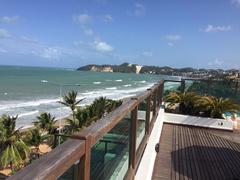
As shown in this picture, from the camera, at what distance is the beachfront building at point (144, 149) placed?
1.04 metres

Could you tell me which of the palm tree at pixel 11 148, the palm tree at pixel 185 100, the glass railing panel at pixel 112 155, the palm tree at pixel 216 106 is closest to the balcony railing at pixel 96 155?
the glass railing panel at pixel 112 155

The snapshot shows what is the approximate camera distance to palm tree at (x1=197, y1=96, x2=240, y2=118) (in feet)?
25.2

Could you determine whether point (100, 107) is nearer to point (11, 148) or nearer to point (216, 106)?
point (11, 148)

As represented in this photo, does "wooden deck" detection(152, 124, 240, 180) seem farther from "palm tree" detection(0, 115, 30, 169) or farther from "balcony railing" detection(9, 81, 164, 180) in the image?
"palm tree" detection(0, 115, 30, 169)

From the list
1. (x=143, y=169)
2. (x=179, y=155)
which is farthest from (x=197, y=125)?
(x=143, y=169)

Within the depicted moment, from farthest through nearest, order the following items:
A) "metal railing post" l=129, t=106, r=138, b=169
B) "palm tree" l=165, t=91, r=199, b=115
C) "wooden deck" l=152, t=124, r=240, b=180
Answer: "palm tree" l=165, t=91, r=199, b=115 < "wooden deck" l=152, t=124, r=240, b=180 < "metal railing post" l=129, t=106, r=138, b=169

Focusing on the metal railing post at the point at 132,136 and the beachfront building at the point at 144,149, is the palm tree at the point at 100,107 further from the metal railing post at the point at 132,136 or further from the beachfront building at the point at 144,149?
the metal railing post at the point at 132,136

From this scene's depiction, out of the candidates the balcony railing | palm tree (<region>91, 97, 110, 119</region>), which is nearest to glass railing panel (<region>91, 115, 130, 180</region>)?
the balcony railing

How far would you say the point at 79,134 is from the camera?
121 centimetres

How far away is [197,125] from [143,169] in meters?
4.64

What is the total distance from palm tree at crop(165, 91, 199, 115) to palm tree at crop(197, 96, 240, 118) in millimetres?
216

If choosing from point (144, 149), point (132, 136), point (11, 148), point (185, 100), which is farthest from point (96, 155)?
point (11, 148)

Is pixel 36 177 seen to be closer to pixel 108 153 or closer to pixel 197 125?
pixel 108 153

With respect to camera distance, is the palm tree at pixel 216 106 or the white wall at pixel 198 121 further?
the palm tree at pixel 216 106
